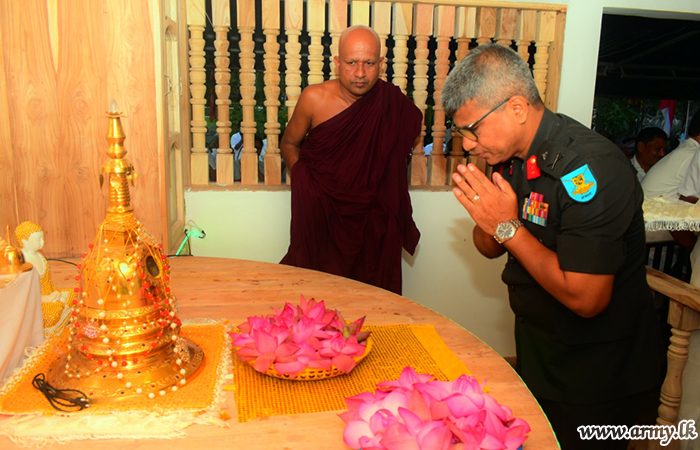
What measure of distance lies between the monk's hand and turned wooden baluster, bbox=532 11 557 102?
185 centimetres

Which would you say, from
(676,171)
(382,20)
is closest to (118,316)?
(382,20)

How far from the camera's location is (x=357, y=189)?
275cm

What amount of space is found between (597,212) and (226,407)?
89 cm

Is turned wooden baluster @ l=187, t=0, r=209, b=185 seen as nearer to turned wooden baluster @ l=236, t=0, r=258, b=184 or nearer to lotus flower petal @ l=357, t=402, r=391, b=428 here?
turned wooden baluster @ l=236, t=0, r=258, b=184

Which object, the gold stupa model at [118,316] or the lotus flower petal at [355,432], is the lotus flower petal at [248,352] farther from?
the lotus flower petal at [355,432]

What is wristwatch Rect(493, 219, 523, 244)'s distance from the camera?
4.46ft

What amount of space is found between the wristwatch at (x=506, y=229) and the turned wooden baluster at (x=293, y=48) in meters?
1.64

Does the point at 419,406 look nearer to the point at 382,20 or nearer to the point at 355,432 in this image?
the point at 355,432

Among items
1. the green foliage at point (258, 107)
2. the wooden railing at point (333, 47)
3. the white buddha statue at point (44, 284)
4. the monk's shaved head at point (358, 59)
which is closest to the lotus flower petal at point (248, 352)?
the white buddha statue at point (44, 284)

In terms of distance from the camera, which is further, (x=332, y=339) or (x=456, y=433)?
(x=332, y=339)

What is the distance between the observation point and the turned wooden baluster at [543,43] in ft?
9.82

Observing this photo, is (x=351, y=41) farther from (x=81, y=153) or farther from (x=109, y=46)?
(x=81, y=153)

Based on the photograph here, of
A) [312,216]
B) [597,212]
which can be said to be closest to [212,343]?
[597,212]

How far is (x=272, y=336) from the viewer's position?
98 centimetres
